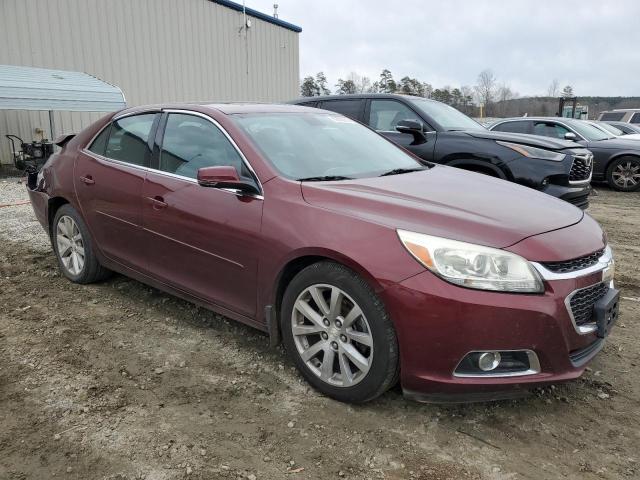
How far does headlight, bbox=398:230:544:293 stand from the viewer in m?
2.35

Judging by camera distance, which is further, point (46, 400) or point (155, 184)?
point (155, 184)

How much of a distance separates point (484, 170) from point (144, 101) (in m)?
13.2

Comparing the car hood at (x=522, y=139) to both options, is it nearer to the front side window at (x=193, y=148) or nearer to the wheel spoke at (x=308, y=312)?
the front side window at (x=193, y=148)

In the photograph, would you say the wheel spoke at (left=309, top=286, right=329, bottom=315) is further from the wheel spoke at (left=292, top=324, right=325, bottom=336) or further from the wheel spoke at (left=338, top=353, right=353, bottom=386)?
the wheel spoke at (left=338, top=353, right=353, bottom=386)

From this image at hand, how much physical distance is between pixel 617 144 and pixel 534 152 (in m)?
6.16

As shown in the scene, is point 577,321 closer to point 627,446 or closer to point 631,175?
point 627,446

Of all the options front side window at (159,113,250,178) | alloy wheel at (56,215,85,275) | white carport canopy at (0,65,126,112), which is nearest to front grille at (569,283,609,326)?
front side window at (159,113,250,178)

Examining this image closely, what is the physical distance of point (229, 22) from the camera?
18734 millimetres

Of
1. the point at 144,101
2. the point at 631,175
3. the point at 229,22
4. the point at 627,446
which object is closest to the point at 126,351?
the point at 627,446

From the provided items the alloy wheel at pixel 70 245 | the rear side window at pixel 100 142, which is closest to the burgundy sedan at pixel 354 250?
the rear side window at pixel 100 142

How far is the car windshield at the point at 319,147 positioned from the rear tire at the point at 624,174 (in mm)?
8723

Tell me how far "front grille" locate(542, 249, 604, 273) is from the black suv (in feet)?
11.1

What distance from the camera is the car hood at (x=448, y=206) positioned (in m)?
2.50

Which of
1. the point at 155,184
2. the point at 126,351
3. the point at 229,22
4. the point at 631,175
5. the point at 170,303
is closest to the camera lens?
the point at 126,351
